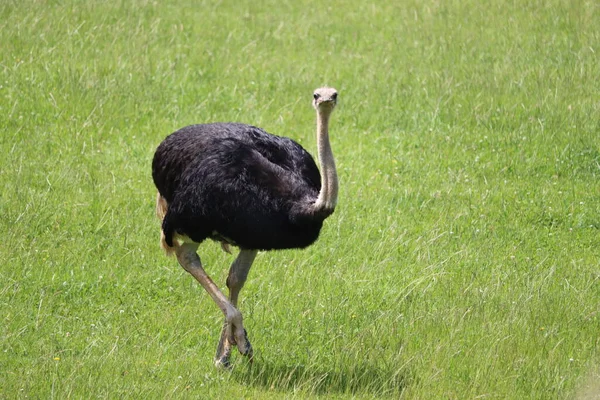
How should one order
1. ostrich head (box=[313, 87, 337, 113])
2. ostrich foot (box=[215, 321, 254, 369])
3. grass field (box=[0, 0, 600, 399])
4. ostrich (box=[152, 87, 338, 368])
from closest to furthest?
1. ostrich head (box=[313, 87, 337, 113])
2. ostrich (box=[152, 87, 338, 368])
3. ostrich foot (box=[215, 321, 254, 369])
4. grass field (box=[0, 0, 600, 399])

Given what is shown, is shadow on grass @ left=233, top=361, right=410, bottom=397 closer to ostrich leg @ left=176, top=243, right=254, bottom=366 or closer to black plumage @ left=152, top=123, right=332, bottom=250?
ostrich leg @ left=176, top=243, right=254, bottom=366

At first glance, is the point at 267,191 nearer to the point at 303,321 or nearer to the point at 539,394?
the point at 303,321

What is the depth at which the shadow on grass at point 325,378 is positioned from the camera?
681 cm

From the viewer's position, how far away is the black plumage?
690 centimetres

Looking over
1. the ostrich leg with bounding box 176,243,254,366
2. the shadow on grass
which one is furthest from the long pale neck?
the shadow on grass

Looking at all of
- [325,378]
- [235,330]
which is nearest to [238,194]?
[235,330]

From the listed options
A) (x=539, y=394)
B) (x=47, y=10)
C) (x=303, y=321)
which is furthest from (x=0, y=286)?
(x=47, y=10)

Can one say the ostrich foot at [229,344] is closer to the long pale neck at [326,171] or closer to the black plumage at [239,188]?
the black plumage at [239,188]

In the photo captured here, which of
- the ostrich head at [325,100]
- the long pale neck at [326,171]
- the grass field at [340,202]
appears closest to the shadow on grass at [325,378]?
the grass field at [340,202]

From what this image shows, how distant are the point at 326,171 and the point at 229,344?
52.2 inches

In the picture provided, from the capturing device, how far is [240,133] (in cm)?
762

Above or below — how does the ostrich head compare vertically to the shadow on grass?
above

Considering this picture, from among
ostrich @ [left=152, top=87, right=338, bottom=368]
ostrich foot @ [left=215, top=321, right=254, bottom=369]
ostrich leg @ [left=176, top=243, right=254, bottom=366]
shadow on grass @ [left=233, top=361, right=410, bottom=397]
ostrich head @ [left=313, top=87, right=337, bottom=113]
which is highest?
ostrich head @ [left=313, top=87, right=337, bottom=113]

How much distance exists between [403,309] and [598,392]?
1.69 meters
